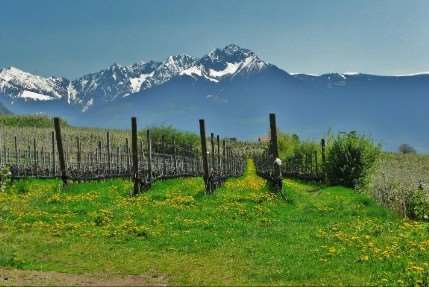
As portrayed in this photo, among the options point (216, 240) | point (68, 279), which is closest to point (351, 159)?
point (216, 240)

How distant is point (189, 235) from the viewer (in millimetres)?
23578

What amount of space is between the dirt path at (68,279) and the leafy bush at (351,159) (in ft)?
141

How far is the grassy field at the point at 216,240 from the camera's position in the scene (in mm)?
17703

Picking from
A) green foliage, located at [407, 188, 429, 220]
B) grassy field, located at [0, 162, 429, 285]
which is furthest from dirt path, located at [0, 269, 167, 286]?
green foliage, located at [407, 188, 429, 220]

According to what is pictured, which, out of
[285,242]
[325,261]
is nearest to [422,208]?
[285,242]

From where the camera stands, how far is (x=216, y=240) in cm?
2262

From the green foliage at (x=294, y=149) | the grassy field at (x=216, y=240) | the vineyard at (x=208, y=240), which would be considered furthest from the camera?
the green foliage at (x=294, y=149)

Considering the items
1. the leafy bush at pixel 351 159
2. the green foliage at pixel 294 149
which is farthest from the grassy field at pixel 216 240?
the green foliage at pixel 294 149

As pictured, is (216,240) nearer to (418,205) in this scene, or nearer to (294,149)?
(418,205)

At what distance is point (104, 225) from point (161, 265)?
25.1 ft

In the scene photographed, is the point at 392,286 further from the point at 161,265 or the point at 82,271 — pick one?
the point at 82,271

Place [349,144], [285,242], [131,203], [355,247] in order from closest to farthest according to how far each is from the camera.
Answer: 1. [355,247]
2. [285,242]
3. [131,203]
4. [349,144]

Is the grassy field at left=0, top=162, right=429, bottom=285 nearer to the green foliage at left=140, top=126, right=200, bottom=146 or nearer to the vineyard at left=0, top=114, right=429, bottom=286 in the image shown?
the vineyard at left=0, top=114, right=429, bottom=286

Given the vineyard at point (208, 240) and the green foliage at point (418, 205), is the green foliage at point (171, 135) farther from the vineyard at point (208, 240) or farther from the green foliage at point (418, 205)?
the green foliage at point (418, 205)
